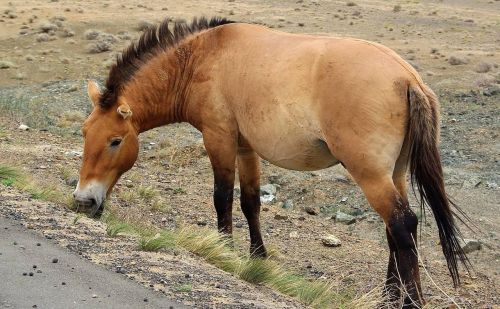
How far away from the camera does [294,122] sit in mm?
7172

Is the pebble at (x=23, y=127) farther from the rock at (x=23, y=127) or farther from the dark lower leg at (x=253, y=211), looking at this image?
the dark lower leg at (x=253, y=211)

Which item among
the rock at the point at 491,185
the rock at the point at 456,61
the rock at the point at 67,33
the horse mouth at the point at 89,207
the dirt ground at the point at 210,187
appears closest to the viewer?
the dirt ground at the point at 210,187

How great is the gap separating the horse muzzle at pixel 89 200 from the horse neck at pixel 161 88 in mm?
911

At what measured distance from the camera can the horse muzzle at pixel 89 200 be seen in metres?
7.96

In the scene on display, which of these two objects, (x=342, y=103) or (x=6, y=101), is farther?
(x=6, y=101)

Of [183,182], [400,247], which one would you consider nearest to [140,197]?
[183,182]

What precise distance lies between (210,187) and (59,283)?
6488 millimetres

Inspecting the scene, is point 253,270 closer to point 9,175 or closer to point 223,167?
point 223,167

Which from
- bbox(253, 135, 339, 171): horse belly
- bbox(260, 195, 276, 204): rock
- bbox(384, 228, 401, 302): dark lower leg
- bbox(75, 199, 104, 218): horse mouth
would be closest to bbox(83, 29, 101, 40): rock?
bbox(260, 195, 276, 204): rock

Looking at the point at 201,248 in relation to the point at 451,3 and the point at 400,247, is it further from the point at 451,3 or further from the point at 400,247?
the point at 451,3

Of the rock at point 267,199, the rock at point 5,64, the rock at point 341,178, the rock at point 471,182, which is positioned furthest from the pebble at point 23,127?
the rock at point 5,64

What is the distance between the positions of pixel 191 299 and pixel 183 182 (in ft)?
21.7

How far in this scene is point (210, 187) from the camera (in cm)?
1184

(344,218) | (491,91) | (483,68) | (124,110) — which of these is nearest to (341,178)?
(344,218)
